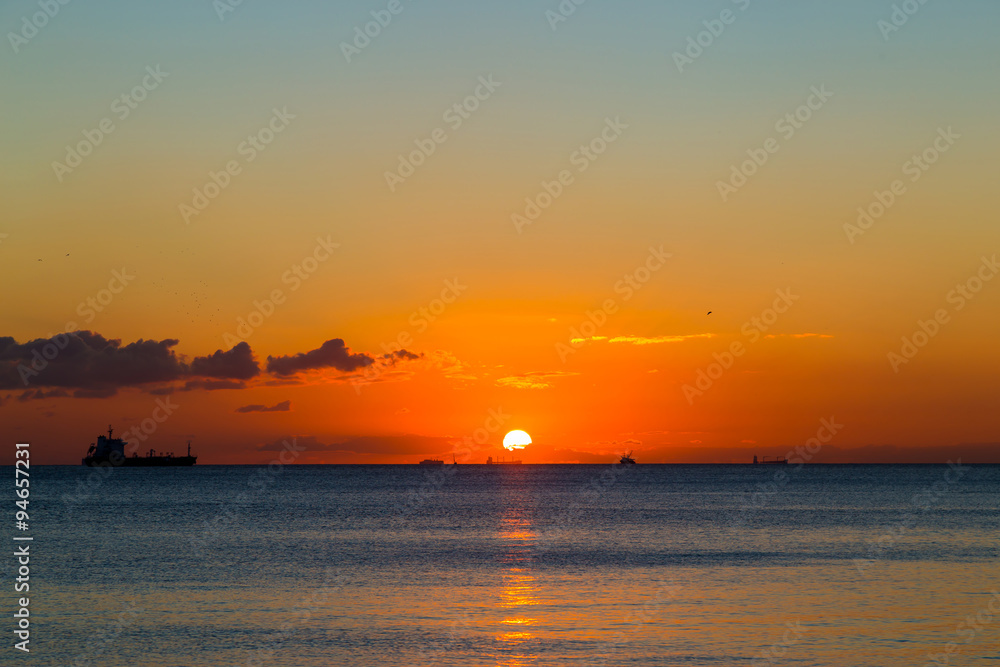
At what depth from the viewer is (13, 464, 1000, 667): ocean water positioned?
117 ft

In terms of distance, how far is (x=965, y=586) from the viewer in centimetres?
5000

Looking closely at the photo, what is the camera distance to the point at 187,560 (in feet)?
204

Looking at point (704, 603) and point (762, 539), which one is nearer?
point (704, 603)

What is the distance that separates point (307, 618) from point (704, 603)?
61.2ft

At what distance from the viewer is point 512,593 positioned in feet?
157

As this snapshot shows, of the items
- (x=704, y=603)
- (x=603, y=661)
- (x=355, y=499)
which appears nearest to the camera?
(x=603, y=661)

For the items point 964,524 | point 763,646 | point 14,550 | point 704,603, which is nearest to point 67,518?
point 14,550

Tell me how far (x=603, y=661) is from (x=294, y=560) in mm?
33777

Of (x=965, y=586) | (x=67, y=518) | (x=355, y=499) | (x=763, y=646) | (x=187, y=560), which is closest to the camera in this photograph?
(x=763, y=646)

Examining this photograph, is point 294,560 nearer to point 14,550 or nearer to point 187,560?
point 187,560

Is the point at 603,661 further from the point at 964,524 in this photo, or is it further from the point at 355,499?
the point at 355,499

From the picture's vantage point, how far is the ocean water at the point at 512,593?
1406 inches

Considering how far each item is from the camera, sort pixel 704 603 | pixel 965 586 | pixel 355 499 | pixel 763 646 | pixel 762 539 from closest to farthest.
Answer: pixel 763 646, pixel 704 603, pixel 965 586, pixel 762 539, pixel 355 499

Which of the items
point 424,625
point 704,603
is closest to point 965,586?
point 704,603
